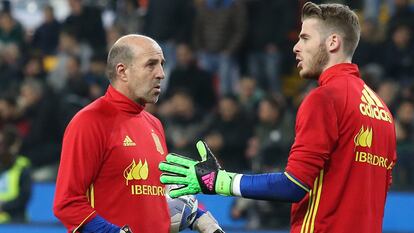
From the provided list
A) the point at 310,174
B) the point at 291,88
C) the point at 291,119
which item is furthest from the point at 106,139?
the point at 291,88

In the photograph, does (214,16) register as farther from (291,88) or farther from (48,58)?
(48,58)

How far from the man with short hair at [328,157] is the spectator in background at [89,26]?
10.1 metres

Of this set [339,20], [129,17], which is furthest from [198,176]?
[129,17]

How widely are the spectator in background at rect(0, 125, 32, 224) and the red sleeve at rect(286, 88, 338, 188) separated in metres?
7.11

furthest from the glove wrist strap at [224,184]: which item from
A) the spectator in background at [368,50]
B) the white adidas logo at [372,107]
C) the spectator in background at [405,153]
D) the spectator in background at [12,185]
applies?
the spectator in background at [368,50]

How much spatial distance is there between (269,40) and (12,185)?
4.40 metres

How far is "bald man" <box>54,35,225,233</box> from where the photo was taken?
5.70 metres

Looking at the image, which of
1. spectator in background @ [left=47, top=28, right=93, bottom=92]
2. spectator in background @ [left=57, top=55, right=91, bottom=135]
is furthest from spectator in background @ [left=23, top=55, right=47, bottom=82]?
spectator in background @ [left=57, top=55, right=91, bottom=135]

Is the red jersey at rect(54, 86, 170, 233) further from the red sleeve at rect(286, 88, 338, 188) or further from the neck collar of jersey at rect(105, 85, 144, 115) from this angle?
the red sleeve at rect(286, 88, 338, 188)

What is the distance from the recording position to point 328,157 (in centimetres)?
527

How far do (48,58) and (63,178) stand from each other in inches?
435

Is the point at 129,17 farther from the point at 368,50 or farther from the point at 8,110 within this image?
the point at 368,50

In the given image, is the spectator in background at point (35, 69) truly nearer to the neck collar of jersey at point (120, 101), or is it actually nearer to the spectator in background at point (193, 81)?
the spectator in background at point (193, 81)

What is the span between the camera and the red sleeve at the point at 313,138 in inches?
205
